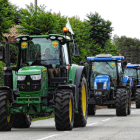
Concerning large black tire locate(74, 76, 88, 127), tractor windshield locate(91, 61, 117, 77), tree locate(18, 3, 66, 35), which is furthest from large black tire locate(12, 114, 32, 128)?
tree locate(18, 3, 66, 35)

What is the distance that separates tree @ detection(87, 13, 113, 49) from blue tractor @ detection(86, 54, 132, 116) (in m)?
17.9

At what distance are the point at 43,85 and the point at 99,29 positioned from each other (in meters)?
28.6

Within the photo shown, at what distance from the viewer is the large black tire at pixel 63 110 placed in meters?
12.8

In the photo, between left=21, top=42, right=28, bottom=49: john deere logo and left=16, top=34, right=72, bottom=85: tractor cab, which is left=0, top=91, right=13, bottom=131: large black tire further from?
left=21, top=42, right=28, bottom=49: john deere logo

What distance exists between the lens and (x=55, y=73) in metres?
13.9

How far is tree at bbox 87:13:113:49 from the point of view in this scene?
1631 inches

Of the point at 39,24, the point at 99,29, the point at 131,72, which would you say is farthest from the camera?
the point at 99,29

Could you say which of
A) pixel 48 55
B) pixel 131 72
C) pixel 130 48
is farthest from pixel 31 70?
pixel 130 48

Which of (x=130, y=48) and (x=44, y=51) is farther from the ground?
(x=130, y=48)

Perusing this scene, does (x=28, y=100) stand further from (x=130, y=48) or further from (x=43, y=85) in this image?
(x=130, y=48)

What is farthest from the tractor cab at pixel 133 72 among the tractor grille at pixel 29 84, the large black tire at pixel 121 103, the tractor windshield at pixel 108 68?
the tractor grille at pixel 29 84

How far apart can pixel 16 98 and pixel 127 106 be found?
33.7 feet

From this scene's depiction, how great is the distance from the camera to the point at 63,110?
12.8m

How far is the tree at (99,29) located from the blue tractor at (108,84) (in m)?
17.9
